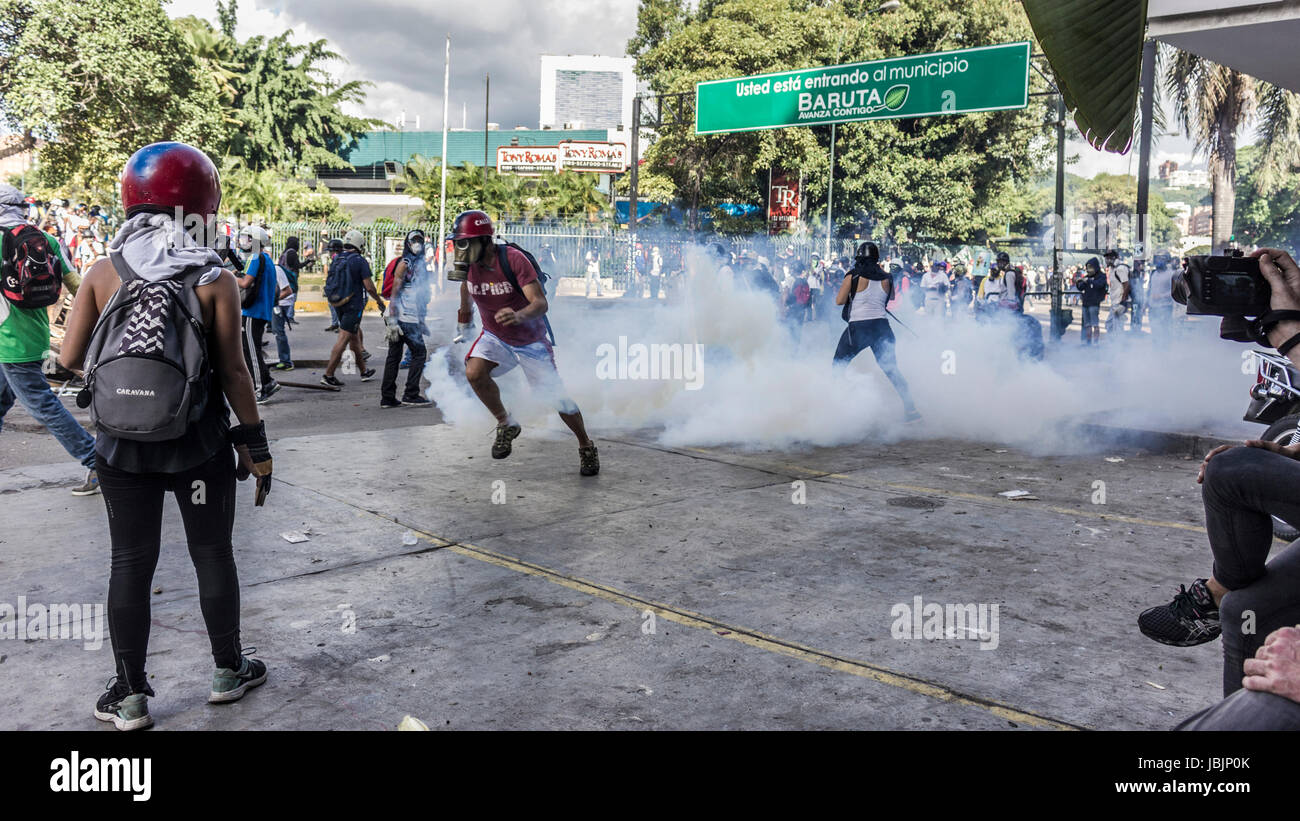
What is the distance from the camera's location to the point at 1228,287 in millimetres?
2621

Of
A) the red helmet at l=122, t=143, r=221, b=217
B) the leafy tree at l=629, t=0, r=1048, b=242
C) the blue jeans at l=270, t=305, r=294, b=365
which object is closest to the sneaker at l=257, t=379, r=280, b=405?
the blue jeans at l=270, t=305, r=294, b=365

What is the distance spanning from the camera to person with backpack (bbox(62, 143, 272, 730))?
287 centimetres

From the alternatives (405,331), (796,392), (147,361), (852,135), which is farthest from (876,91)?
(852,135)

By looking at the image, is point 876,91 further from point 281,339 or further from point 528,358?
point 528,358

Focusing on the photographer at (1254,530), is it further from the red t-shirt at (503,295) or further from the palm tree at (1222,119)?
the palm tree at (1222,119)

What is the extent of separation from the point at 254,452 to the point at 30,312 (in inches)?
135

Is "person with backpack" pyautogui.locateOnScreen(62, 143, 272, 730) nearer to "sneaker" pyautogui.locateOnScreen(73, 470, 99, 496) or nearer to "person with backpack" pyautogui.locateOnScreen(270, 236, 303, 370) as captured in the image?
"sneaker" pyautogui.locateOnScreen(73, 470, 99, 496)

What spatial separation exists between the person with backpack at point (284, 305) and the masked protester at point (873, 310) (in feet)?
19.5

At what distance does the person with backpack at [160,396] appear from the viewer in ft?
9.41

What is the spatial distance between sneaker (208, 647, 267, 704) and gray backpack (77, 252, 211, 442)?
80 centimetres

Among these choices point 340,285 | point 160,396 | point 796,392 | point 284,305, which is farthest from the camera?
point 284,305

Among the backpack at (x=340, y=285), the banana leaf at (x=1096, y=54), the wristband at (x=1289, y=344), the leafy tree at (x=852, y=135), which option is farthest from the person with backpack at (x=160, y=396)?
the leafy tree at (x=852, y=135)
